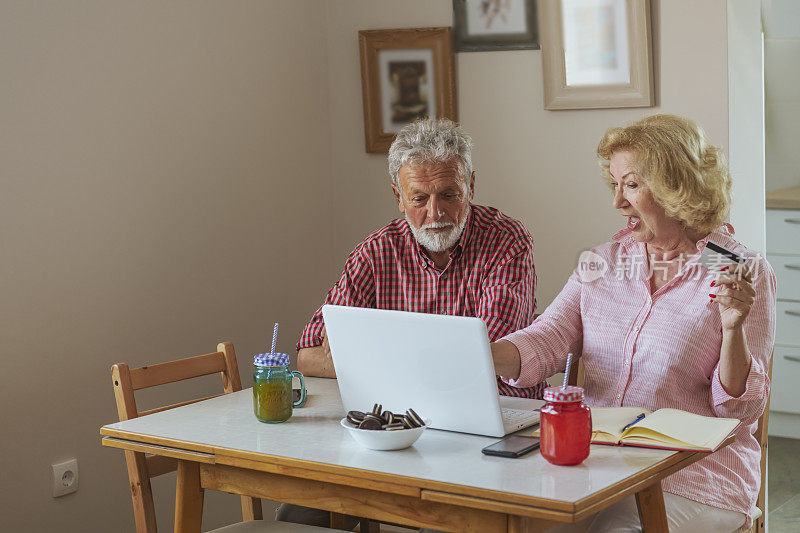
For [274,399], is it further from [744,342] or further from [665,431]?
[744,342]

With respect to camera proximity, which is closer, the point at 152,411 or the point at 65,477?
the point at 152,411

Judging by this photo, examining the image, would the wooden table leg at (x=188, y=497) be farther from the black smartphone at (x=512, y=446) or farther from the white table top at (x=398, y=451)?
the black smartphone at (x=512, y=446)

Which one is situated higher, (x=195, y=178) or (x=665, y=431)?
(x=195, y=178)

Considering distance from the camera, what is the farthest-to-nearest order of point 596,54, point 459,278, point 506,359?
point 596,54 < point 459,278 < point 506,359

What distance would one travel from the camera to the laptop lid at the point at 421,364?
5.19 ft

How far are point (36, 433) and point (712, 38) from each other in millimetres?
2122

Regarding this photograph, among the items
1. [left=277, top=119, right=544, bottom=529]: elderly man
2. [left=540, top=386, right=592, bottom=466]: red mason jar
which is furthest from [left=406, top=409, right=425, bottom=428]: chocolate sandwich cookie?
[left=277, top=119, right=544, bottom=529]: elderly man

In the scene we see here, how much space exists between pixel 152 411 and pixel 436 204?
859mm

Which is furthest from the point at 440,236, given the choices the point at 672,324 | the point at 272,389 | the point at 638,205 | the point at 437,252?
the point at 272,389

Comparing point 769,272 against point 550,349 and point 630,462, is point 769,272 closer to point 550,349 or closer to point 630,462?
point 550,349

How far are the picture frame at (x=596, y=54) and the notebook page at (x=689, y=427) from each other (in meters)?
1.36

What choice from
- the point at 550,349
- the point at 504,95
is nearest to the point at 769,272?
the point at 550,349

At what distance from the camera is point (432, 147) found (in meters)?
2.43

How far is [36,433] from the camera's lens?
7.95 feet
